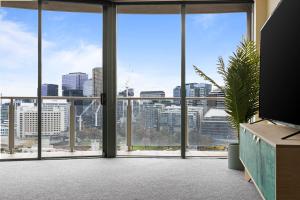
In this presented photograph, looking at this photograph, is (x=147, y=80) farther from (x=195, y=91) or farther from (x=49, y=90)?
(x=49, y=90)

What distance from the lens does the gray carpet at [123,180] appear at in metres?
3.30

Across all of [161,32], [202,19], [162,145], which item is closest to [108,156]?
[162,145]

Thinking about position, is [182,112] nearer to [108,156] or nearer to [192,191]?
[108,156]

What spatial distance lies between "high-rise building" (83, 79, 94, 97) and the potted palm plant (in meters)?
2.13

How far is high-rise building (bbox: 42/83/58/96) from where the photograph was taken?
541 centimetres

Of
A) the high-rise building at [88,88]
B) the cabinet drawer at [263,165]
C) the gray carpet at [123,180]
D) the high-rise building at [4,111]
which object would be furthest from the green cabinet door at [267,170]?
the high-rise building at [4,111]

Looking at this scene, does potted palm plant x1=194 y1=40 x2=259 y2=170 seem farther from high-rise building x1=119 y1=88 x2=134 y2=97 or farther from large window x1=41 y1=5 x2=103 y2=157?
large window x1=41 y1=5 x2=103 y2=157

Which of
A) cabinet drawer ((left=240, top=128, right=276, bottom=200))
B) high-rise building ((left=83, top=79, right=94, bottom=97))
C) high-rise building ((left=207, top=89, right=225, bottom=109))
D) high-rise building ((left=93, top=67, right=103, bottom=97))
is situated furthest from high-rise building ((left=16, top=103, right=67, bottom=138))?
cabinet drawer ((left=240, top=128, right=276, bottom=200))

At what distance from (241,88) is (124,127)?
208cm

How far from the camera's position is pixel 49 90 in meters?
5.47

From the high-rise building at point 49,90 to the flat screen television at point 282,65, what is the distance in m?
3.29

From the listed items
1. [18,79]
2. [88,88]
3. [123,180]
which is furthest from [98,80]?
[123,180]

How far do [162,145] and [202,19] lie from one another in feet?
6.82

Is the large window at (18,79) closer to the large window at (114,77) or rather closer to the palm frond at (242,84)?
the large window at (114,77)
